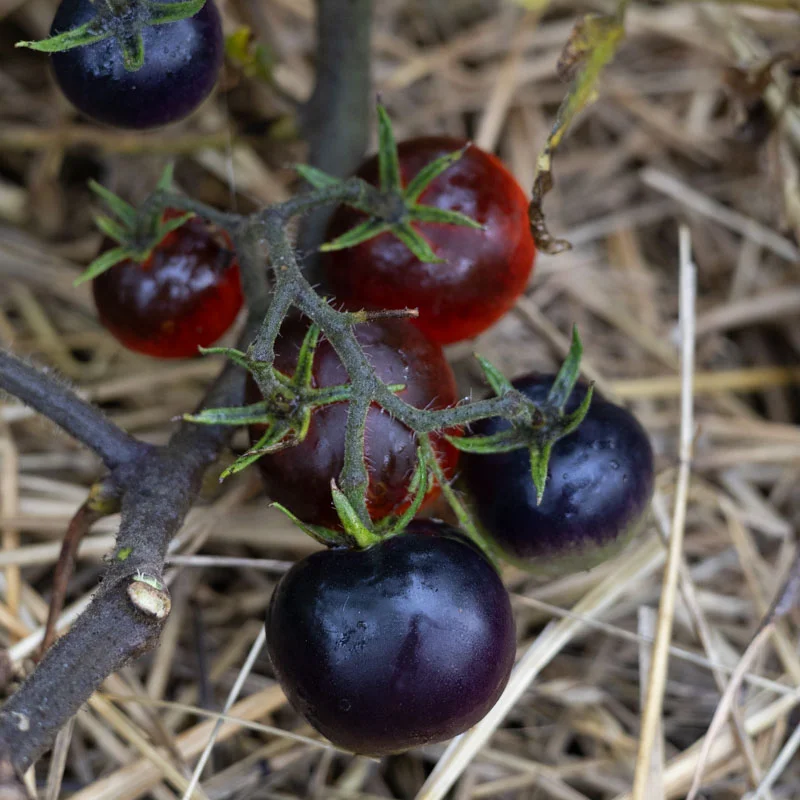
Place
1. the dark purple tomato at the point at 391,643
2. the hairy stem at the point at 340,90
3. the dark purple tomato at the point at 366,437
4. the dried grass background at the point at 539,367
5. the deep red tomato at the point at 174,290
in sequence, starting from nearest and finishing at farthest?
the dark purple tomato at the point at 391,643 → the dark purple tomato at the point at 366,437 → the deep red tomato at the point at 174,290 → the dried grass background at the point at 539,367 → the hairy stem at the point at 340,90

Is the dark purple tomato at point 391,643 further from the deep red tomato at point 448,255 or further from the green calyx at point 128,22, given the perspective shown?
the green calyx at point 128,22

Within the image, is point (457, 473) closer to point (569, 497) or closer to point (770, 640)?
point (569, 497)

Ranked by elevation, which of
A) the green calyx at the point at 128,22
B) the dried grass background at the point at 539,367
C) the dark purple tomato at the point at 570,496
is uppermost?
the green calyx at the point at 128,22

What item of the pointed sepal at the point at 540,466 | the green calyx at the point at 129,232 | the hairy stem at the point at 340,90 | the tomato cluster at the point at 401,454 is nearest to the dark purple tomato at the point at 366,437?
the tomato cluster at the point at 401,454

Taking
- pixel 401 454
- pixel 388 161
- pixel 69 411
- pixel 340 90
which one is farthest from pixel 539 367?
pixel 69 411

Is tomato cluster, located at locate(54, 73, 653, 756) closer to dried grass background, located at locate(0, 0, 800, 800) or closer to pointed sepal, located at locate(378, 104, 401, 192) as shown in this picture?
pointed sepal, located at locate(378, 104, 401, 192)

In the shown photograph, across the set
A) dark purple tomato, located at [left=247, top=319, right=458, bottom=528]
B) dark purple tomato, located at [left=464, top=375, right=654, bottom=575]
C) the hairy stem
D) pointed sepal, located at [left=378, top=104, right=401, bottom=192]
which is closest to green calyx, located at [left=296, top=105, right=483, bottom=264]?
pointed sepal, located at [left=378, top=104, right=401, bottom=192]

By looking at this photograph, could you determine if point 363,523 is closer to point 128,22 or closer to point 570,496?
point 570,496
